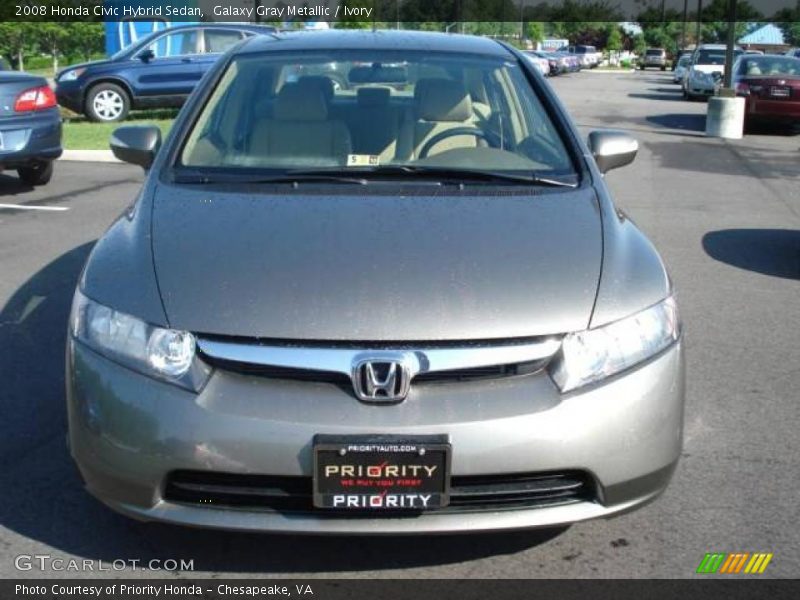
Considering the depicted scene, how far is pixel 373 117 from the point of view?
4371mm

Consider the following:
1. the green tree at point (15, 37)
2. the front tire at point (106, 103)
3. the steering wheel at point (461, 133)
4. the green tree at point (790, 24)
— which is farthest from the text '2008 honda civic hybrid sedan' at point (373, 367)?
the green tree at point (790, 24)

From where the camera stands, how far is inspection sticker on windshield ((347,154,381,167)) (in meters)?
4.05

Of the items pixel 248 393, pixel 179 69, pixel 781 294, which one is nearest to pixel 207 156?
pixel 248 393

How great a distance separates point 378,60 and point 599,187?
4.15 feet

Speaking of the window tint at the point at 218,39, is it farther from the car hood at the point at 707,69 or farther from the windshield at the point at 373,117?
the car hood at the point at 707,69

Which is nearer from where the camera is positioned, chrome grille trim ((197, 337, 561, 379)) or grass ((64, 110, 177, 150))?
chrome grille trim ((197, 337, 561, 379))

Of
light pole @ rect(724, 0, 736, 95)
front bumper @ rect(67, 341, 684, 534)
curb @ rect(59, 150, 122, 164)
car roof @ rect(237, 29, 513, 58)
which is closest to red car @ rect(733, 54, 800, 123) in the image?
light pole @ rect(724, 0, 736, 95)

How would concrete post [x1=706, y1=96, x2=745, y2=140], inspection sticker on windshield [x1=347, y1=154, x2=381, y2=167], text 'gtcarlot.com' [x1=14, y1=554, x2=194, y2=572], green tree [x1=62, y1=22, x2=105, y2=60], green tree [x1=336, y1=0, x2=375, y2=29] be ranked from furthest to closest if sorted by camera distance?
green tree [x1=62, y1=22, x2=105, y2=60] < green tree [x1=336, y1=0, x2=375, y2=29] < concrete post [x1=706, y1=96, x2=745, y2=140] < inspection sticker on windshield [x1=347, y1=154, x2=381, y2=167] < text 'gtcarlot.com' [x1=14, y1=554, x2=194, y2=572]

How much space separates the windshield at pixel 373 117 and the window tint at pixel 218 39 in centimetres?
1444

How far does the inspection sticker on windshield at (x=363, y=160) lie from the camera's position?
4.05 metres

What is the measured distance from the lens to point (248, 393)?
2824 mm

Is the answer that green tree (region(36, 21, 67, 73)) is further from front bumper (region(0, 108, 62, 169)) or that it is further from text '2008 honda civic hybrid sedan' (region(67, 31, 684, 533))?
text '2008 honda civic hybrid sedan' (region(67, 31, 684, 533))

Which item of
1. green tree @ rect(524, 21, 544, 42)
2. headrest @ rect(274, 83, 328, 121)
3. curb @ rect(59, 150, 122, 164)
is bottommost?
green tree @ rect(524, 21, 544, 42)

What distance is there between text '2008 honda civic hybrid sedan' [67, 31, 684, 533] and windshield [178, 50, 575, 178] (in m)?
0.57
